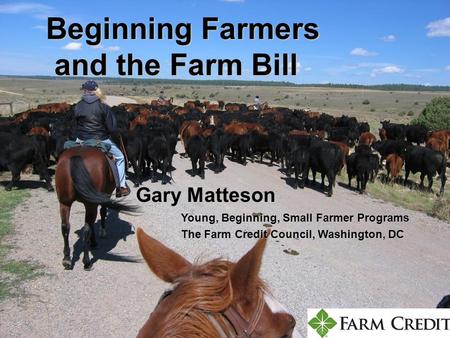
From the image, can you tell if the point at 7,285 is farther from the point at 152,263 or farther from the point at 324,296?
the point at 152,263

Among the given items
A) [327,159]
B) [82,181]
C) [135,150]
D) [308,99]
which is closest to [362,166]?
[327,159]

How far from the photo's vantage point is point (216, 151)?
16.4 metres

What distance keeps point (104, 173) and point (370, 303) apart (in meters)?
4.47

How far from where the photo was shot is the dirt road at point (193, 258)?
5.41 m

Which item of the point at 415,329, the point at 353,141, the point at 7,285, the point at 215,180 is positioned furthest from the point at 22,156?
the point at 353,141

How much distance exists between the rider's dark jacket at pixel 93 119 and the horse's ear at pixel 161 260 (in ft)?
18.6

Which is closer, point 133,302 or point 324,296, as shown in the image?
point 133,302

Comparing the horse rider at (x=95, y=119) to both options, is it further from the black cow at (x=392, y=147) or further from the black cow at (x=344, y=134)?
the black cow at (x=344, y=134)

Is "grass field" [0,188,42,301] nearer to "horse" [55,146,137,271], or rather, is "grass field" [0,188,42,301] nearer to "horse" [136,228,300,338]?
"horse" [55,146,137,271]

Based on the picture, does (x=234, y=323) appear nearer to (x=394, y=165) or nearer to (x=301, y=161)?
(x=301, y=161)

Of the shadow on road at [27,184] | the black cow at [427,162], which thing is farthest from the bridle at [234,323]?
the black cow at [427,162]

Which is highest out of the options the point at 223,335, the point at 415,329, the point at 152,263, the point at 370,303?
the point at 152,263

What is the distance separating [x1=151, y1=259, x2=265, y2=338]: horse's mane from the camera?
1.35m

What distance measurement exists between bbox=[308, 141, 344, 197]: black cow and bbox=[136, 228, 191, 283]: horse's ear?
40.3 feet
